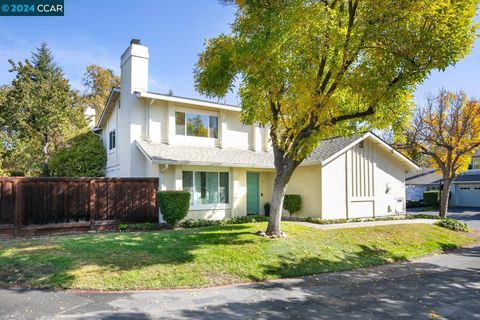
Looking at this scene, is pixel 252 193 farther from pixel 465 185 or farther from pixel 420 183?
pixel 420 183

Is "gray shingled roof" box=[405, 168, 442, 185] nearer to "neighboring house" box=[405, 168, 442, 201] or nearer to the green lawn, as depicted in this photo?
"neighboring house" box=[405, 168, 442, 201]

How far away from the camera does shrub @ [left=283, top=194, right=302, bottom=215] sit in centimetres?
1794

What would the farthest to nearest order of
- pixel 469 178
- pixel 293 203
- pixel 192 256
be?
pixel 469 178, pixel 293 203, pixel 192 256

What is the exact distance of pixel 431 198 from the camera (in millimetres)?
36000

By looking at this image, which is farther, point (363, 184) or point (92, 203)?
point (363, 184)

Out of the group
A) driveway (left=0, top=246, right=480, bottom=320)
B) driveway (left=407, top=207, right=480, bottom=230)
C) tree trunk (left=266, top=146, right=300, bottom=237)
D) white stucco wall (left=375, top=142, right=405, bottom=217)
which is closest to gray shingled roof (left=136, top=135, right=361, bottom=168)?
white stucco wall (left=375, top=142, right=405, bottom=217)

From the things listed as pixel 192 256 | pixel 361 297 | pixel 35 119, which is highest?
pixel 35 119

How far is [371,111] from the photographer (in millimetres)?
10625

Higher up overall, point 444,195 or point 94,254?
point 444,195

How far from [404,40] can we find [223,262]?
25.0 ft

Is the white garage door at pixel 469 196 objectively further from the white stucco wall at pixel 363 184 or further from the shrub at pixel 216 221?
the shrub at pixel 216 221

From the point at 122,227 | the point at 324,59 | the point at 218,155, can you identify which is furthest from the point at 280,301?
the point at 218,155

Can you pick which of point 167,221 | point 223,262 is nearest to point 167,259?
point 223,262

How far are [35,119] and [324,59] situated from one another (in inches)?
983
